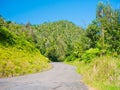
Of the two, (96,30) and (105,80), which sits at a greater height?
(96,30)

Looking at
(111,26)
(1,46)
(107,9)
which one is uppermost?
(107,9)

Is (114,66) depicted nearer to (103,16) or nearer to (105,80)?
(105,80)

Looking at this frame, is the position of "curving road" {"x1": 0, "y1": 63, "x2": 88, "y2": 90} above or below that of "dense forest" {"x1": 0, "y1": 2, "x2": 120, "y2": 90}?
below

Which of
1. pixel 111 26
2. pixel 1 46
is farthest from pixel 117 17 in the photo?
pixel 1 46

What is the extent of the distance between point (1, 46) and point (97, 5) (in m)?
24.0

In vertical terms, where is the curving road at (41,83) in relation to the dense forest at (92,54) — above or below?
below

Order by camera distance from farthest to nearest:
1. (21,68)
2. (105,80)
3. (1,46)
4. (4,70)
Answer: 1. (1,46)
2. (21,68)
3. (4,70)
4. (105,80)

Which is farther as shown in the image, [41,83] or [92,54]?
[92,54]

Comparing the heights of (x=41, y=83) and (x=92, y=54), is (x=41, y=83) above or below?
below

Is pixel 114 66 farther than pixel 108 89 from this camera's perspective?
Yes

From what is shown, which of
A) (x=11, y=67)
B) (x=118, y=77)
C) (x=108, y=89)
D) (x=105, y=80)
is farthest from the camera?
(x=11, y=67)

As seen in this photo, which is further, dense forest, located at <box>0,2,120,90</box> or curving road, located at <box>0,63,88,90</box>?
dense forest, located at <box>0,2,120,90</box>

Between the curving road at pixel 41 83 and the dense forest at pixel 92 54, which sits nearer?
the curving road at pixel 41 83

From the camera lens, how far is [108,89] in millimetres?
14844
